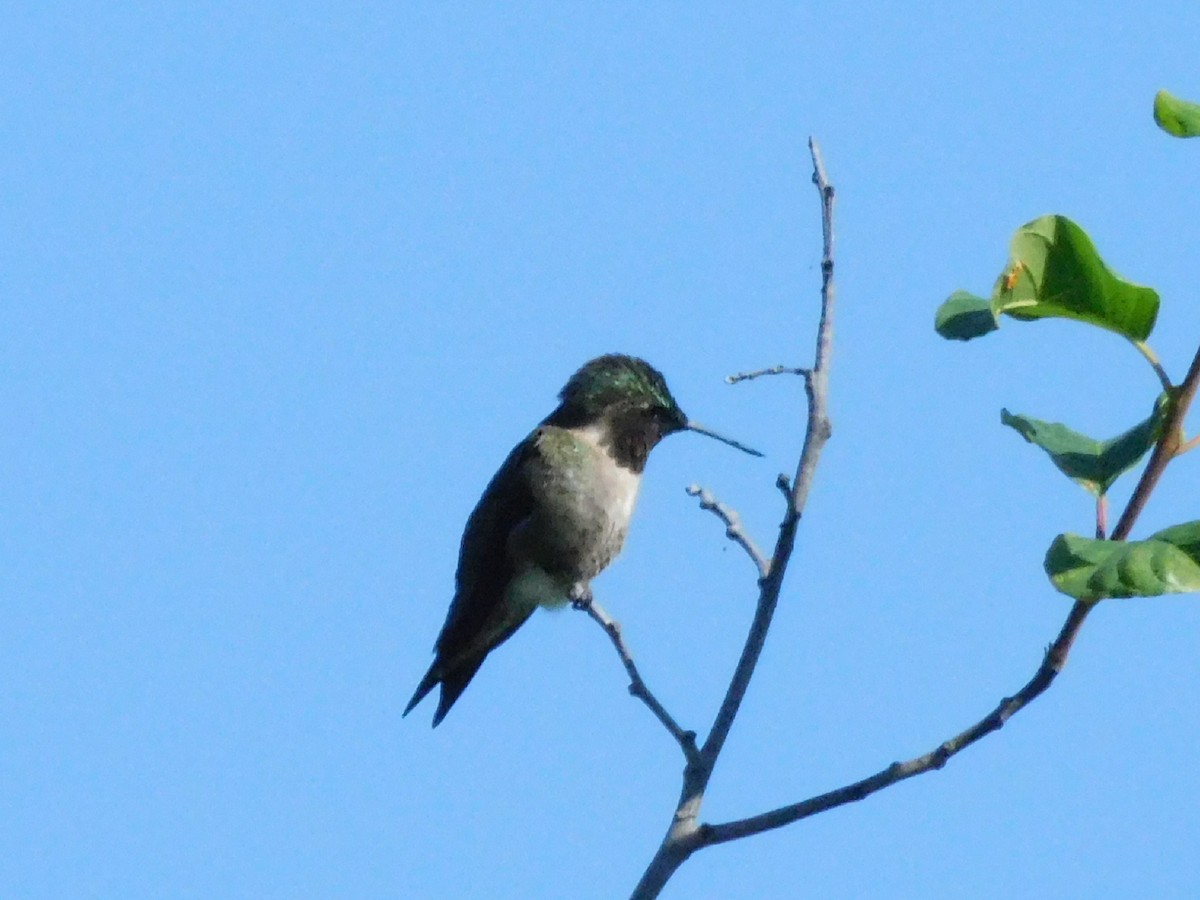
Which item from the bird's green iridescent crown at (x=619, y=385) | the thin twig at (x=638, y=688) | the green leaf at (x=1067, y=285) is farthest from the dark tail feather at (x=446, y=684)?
the green leaf at (x=1067, y=285)

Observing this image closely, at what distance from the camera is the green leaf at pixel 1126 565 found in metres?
2.12

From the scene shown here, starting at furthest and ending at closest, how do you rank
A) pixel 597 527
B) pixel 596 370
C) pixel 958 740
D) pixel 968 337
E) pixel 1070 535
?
pixel 596 370, pixel 597 527, pixel 968 337, pixel 958 740, pixel 1070 535

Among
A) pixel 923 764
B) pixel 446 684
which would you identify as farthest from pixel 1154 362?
pixel 446 684

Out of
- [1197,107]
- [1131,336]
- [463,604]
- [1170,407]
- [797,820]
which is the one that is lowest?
[797,820]

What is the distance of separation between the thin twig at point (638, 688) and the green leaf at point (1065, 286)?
88 centimetres

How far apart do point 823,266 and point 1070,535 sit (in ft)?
2.91

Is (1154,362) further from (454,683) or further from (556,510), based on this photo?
(454,683)

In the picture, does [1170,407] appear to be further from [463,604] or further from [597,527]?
[463,604]

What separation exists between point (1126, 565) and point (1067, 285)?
586mm

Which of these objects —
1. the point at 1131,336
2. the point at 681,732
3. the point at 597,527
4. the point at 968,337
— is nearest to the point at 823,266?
the point at 968,337

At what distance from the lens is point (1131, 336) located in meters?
2.60

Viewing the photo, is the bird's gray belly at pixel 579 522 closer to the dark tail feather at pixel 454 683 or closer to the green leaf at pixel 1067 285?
the dark tail feather at pixel 454 683

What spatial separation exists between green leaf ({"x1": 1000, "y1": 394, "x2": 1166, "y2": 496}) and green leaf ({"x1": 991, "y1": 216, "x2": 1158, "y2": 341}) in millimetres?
152

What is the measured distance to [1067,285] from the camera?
2.57 m
